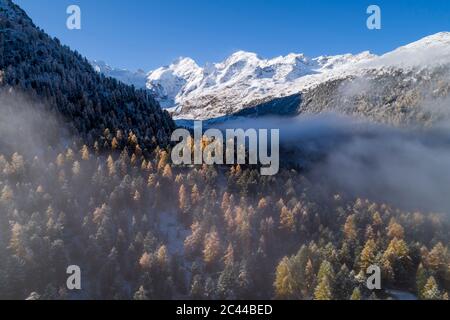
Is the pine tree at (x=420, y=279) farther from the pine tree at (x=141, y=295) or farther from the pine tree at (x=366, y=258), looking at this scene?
the pine tree at (x=141, y=295)

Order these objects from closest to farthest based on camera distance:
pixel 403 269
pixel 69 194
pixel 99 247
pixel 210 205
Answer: pixel 99 247, pixel 403 269, pixel 69 194, pixel 210 205

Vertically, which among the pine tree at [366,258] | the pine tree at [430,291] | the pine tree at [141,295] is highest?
the pine tree at [366,258]

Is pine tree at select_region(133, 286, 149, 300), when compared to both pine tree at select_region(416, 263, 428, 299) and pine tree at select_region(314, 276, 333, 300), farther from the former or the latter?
pine tree at select_region(416, 263, 428, 299)

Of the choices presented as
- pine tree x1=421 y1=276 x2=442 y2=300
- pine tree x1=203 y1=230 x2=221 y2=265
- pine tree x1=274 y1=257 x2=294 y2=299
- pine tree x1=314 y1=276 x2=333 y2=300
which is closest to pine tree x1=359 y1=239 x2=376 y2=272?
pine tree x1=421 y1=276 x2=442 y2=300

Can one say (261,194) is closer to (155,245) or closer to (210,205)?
(210,205)

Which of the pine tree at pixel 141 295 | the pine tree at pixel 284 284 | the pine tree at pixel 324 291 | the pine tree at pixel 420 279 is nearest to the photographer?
the pine tree at pixel 141 295

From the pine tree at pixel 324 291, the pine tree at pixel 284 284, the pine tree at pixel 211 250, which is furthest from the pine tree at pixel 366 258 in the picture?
the pine tree at pixel 211 250

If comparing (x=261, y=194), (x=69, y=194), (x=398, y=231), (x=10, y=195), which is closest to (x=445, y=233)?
(x=398, y=231)
